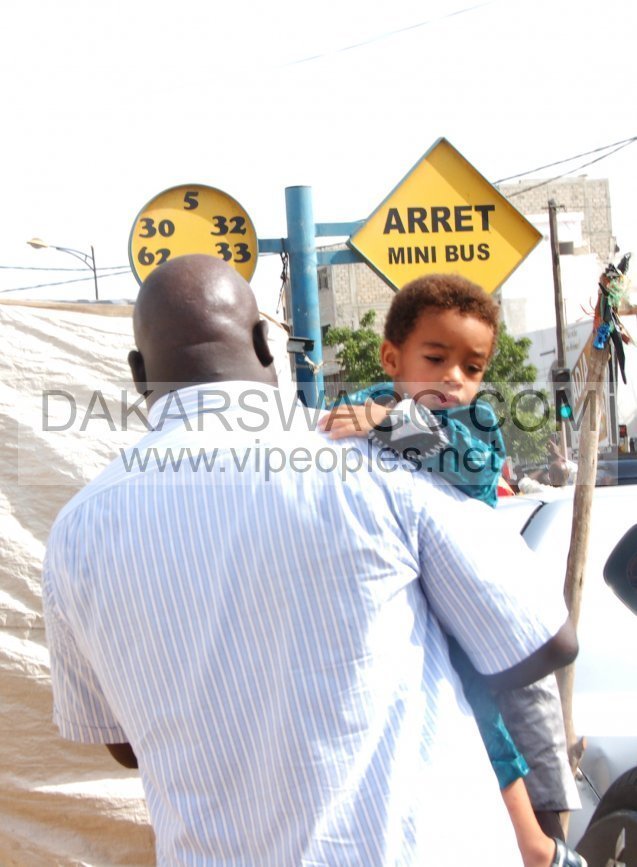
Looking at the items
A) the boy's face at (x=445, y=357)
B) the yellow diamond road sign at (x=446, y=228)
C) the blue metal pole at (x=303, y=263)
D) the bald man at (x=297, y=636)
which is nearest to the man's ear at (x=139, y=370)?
the bald man at (x=297, y=636)

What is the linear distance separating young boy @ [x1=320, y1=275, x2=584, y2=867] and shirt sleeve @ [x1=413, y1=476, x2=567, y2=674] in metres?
0.10

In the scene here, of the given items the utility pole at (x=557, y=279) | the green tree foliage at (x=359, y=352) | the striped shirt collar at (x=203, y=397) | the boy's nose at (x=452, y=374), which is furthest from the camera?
the green tree foliage at (x=359, y=352)

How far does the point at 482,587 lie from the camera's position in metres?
1.45

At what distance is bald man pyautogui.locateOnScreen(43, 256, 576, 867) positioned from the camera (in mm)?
1400

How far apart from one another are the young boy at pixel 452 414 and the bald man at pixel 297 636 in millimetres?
125

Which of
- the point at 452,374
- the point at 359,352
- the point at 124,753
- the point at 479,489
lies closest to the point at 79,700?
the point at 124,753

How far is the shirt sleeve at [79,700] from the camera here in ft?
5.56

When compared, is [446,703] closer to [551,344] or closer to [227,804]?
[227,804]

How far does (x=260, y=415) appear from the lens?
1588 mm

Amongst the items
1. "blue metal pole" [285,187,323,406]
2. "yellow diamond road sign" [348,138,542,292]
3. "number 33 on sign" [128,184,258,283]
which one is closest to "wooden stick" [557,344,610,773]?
"blue metal pole" [285,187,323,406]

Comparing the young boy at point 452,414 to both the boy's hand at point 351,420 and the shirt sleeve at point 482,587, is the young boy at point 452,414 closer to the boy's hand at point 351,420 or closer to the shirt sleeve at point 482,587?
the boy's hand at point 351,420

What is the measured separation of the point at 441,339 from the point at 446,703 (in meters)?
1.26

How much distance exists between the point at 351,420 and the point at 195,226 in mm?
3320

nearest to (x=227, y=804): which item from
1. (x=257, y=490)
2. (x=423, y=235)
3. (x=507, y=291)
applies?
(x=257, y=490)
